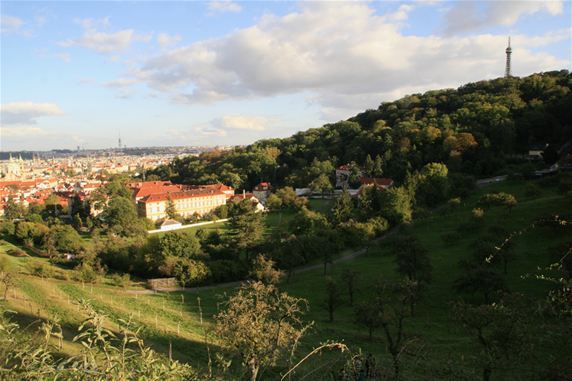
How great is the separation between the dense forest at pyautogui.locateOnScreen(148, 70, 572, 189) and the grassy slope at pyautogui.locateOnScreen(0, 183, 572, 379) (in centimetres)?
1853

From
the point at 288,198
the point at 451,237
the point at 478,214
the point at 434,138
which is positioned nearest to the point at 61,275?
the point at 451,237

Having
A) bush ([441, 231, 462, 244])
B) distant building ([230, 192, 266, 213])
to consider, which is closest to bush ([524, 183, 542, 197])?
bush ([441, 231, 462, 244])

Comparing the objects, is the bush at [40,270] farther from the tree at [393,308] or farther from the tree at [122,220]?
the tree at [393,308]

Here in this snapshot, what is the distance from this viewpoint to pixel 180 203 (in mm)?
60000

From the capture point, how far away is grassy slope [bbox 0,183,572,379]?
54.9ft

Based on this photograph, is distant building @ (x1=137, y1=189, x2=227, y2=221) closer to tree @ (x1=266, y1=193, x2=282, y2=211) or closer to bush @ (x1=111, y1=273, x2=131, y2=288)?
tree @ (x1=266, y1=193, x2=282, y2=211)

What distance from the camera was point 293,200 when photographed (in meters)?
57.7

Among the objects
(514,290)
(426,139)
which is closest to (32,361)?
(514,290)

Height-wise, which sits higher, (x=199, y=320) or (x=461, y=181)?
(x=461, y=181)

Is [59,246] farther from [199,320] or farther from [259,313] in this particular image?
[259,313]

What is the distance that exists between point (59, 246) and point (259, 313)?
3611 cm

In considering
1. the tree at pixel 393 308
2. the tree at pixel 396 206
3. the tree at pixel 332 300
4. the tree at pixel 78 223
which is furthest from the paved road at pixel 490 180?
the tree at pixel 78 223

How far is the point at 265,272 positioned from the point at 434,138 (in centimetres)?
4250

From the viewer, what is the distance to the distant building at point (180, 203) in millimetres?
58938
